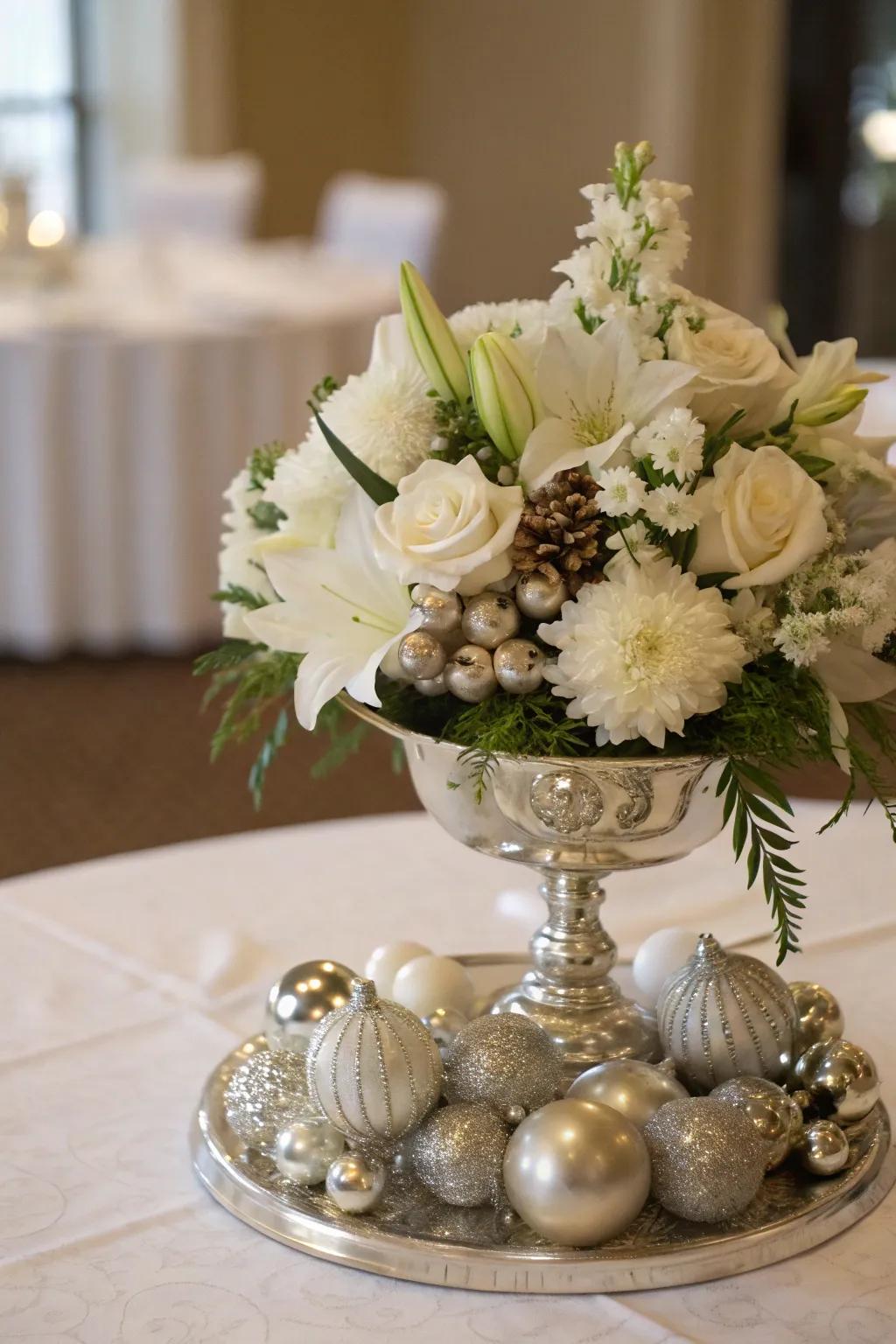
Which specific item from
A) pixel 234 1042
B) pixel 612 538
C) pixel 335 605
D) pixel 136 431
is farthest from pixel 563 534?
pixel 136 431

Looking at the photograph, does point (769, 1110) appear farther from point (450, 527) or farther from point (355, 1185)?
point (450, 527)

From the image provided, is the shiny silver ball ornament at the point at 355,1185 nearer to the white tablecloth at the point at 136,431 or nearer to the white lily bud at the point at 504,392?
the white lily bud at the point at 504,392

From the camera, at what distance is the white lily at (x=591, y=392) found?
915 millimetres

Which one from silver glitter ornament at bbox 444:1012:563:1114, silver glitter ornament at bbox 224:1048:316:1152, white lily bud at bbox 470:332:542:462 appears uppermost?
white lily bud at bbox 470:332:542:462

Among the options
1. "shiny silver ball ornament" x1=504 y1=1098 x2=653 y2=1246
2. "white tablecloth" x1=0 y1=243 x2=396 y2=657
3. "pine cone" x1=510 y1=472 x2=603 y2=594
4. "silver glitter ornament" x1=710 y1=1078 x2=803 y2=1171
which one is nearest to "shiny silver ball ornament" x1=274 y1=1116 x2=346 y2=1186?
"shiny silver ball ornament" x1=504 y1=1098 x2=653 y2=1246

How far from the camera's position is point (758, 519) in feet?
2.93

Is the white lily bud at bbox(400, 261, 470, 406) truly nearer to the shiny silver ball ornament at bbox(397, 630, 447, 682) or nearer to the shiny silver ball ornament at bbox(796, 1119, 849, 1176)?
the shiny silver ball ornament at bbox(397, 630, 447, 682)

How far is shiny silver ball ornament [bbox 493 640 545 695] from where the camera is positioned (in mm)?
885

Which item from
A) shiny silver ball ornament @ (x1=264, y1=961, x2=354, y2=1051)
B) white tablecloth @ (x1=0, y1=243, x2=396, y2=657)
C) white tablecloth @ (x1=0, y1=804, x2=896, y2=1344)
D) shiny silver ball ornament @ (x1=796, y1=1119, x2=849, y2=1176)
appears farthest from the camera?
white tablecloth @ (x1=0, y1=243, x2=396, y2=657)

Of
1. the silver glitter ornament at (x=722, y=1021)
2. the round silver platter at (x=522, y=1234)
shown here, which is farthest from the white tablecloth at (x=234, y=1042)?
the silver glitter ornament at (x=722, y=1021)

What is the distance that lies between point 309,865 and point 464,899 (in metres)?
0.15

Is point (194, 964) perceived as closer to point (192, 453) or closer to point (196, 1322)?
point (196, 1322)

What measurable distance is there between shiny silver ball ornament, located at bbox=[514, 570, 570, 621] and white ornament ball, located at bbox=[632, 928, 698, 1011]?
319 mm

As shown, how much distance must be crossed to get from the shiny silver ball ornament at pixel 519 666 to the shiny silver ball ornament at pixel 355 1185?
0.27 m
